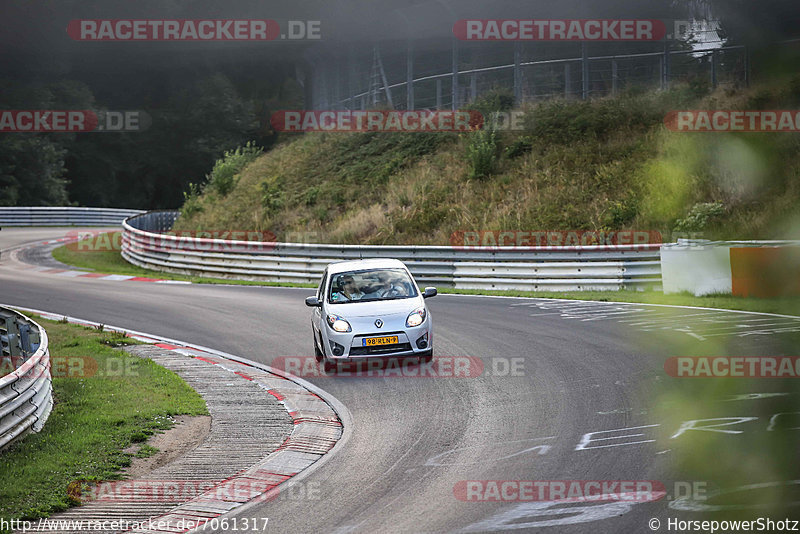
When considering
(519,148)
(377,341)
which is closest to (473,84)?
(519,148)

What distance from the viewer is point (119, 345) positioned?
1566cm

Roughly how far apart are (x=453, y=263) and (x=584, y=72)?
1287 cm

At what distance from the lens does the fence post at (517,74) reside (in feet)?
110

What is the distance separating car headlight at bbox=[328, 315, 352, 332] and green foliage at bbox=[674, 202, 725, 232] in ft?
49.6

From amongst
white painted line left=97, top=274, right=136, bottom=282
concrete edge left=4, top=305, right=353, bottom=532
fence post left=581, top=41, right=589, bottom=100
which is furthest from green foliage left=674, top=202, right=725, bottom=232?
white painted line left=97, top=274, right=136, bottom=282

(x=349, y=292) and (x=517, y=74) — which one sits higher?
(x=517, y=74)

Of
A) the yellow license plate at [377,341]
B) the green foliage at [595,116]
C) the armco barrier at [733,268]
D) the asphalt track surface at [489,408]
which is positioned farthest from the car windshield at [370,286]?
the green foliage at [595,116]

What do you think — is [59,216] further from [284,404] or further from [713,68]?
[284,404]

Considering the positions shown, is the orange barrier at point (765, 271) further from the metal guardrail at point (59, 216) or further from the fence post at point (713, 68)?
the metal guardrail at point (59, 216)

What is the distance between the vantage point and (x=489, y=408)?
1071 cm

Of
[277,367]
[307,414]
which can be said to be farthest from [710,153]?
[307,414]

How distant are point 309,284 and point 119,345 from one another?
952 cm

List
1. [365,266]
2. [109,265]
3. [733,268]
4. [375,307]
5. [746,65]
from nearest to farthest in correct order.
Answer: [375,307] < [365,266] < [733,268] < [746,65] < [109,265]

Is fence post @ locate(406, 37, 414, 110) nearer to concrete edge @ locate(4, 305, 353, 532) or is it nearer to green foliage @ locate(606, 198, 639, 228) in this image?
green foliage @ locate(606, 198, 639, 228)
